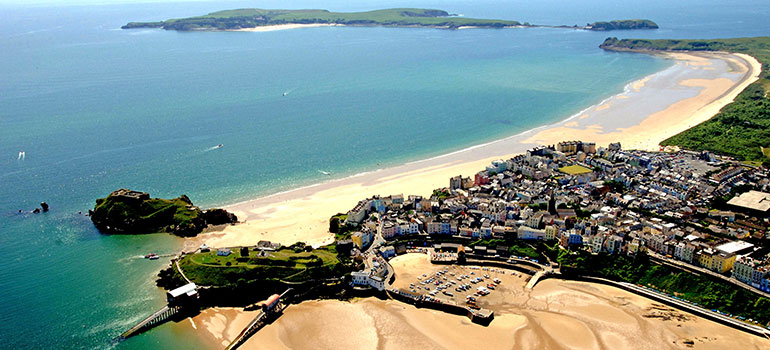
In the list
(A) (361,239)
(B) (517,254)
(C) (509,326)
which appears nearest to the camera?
(C) (509,326)

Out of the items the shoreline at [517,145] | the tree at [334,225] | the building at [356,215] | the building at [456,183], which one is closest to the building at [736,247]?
the building at [456,183]

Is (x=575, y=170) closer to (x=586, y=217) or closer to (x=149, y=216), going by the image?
(x=586, y=217)

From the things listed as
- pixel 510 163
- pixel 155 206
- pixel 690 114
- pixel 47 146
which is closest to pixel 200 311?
pixel 155 206

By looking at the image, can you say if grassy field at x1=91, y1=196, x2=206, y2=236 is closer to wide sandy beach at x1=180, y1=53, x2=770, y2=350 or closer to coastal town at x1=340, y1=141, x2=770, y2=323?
wide sandy beach at x1=180, y1=53, x2=770, y2=350

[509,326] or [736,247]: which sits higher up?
[736,247]

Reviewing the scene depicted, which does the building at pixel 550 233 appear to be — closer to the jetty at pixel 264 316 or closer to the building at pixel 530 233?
the building at pixel 530 233

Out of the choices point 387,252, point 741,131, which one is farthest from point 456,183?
point 741,131

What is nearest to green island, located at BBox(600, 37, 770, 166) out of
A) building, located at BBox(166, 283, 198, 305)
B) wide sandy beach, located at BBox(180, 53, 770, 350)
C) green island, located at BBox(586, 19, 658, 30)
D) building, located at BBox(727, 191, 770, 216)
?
building, located at BBox(727, 191, 770, 216)
